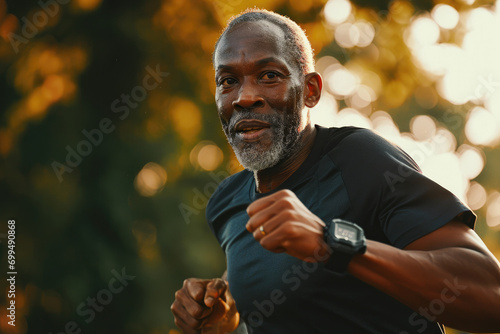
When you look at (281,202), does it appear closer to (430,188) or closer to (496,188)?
(430,188)

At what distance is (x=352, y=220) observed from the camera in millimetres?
2432

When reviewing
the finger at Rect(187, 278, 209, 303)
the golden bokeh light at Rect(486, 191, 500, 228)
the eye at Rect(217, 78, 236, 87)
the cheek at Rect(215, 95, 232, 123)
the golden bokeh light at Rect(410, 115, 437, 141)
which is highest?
the eye at Rect(217, 78, 236, 87)

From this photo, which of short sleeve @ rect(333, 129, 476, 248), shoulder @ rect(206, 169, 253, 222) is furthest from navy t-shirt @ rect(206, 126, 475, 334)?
shoulder @ rect(206, 169, 253, 222)

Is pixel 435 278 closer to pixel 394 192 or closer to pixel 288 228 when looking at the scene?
pixel 394 192

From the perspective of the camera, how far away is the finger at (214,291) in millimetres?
3117

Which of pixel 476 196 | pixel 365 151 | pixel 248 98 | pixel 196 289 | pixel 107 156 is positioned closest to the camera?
pixel 365 151

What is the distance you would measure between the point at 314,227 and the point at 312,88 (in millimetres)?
1376

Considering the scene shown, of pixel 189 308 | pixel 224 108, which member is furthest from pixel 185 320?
pixel 224 108

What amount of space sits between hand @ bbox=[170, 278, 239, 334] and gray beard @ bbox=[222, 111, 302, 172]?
2.37 ft

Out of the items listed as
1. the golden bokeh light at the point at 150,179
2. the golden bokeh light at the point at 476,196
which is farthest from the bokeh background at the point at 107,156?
the golden bokeh light at the point at 476,196

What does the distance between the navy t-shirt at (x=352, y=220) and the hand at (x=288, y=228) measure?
1.25 feet

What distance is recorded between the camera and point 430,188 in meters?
2.26

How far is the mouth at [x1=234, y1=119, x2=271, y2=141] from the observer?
2908mm

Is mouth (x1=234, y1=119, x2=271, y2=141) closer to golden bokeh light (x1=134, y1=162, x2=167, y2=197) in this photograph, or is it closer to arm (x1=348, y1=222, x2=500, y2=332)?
arm (x1=348, y1=222, x2=500, y2=332)
